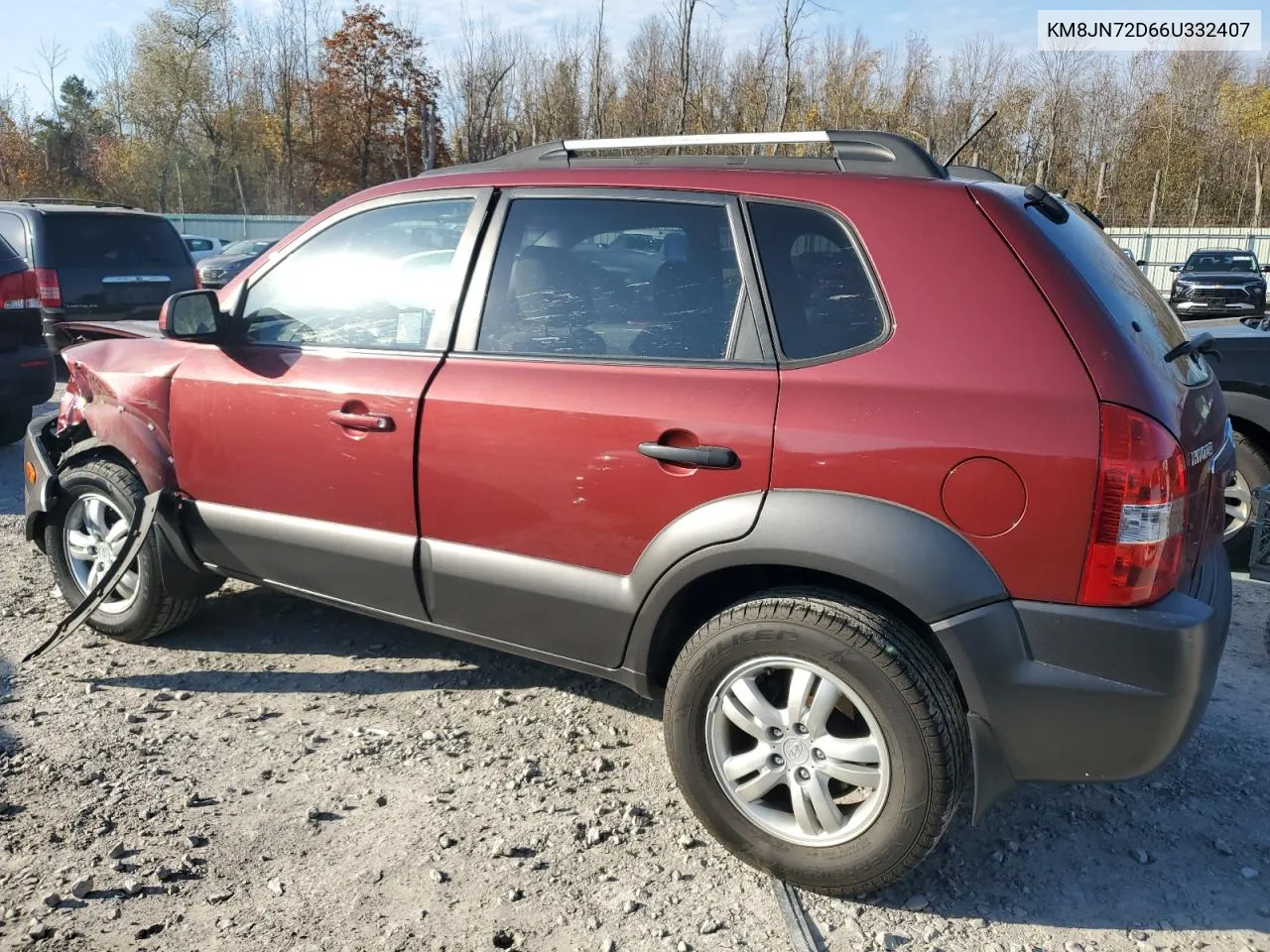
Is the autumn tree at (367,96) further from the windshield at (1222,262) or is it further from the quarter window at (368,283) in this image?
the quarter window at (368,283)

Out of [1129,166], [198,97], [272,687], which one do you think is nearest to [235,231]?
[198,97]

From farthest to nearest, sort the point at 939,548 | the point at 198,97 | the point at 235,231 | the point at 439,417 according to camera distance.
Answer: the point at 198,97
the point at 235,231
the point at 439,417
the point at 939,548

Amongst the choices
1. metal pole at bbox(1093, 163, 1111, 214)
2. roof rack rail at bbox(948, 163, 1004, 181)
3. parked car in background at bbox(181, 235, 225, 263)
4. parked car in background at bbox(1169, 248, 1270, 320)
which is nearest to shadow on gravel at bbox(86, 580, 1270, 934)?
roof rack rail at bbox(948, 163, 1004, 181)

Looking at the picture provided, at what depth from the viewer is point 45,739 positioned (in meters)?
3.40

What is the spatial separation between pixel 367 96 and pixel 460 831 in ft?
156

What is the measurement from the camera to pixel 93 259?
31.4 ft

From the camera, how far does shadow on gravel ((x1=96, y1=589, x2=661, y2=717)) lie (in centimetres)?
383

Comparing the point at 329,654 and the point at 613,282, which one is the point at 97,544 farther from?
the point at 613,282

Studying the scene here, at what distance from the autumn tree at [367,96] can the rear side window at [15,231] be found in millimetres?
37433

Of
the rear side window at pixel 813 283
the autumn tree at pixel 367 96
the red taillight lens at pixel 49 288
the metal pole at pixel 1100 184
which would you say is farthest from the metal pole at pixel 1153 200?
the rear side window at pixel 813 283

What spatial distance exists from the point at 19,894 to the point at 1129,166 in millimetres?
44323

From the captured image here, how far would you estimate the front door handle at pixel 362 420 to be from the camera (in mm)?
3191

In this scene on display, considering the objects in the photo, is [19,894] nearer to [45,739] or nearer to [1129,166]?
[45,739]

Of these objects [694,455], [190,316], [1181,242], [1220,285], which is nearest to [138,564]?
[190,316]
